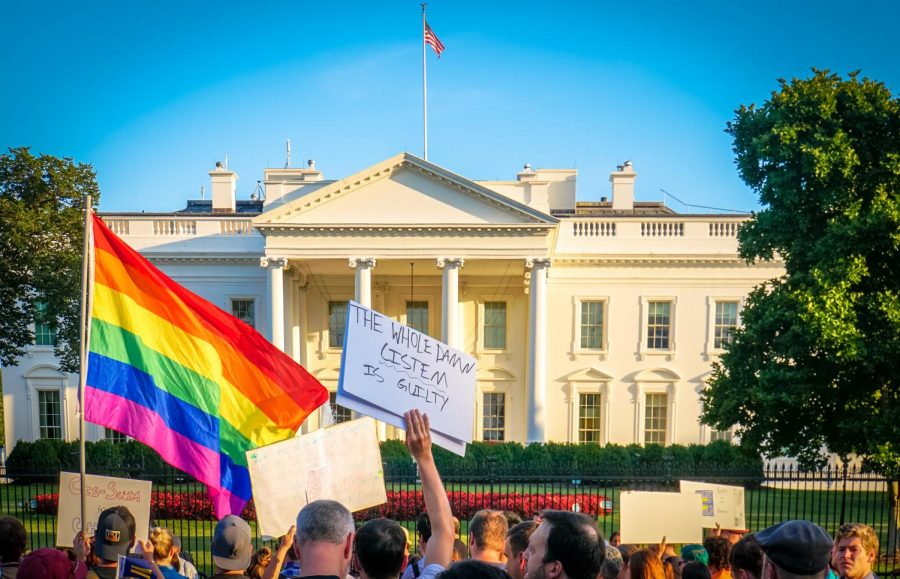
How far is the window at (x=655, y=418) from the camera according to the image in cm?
2856

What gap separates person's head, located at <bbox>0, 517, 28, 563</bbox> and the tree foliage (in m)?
12.9

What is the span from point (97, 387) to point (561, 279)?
2409cm

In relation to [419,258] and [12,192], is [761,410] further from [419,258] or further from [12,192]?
[12,192]

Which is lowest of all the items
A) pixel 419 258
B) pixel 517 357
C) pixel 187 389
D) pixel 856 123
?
pixel 517 357

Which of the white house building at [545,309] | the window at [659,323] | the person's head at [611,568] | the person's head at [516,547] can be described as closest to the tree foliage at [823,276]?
the person's head at [611,568]

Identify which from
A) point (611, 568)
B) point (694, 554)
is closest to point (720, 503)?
point (694, 554)

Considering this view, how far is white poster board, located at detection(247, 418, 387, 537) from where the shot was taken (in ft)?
18.2

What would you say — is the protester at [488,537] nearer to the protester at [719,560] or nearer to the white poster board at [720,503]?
the protester at [719,560]

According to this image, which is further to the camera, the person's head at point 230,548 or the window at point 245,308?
the window at point 245,308

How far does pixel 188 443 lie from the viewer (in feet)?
20.2

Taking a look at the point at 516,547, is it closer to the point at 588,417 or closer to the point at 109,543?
the point at 109,543

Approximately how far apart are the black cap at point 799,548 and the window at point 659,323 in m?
26.6

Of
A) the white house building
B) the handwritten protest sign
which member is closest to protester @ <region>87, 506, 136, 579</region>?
the handwritten protest sign

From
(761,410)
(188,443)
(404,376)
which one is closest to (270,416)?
(188,443)
